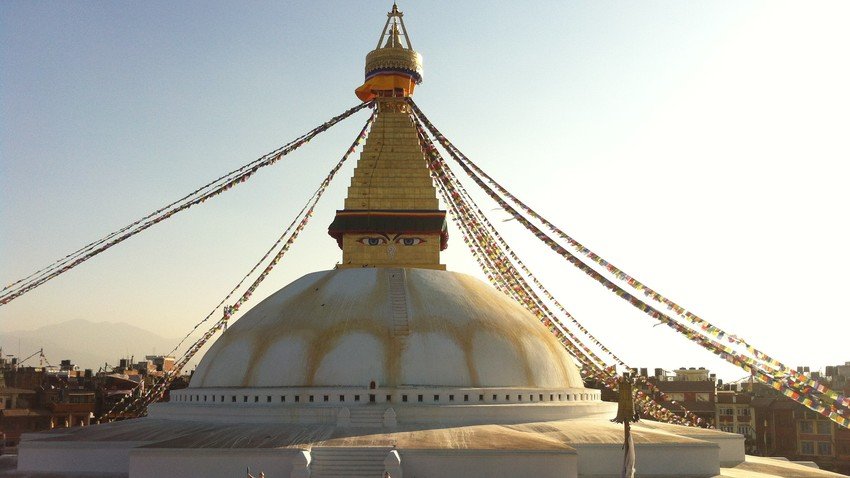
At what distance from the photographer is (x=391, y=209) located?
82.7 ft

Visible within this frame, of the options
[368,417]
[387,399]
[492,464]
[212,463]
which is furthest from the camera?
[387,399]

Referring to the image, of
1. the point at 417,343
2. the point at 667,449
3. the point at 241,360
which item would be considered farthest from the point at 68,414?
the point at 667,449

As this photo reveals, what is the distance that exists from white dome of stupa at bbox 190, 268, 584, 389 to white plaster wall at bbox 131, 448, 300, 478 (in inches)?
127

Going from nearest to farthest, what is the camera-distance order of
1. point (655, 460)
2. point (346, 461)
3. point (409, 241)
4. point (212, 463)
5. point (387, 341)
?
1. point (346, 461)
2. point (212, 463)
3. point (655, 460)
4. point (387, 341)
5. point (409, 241)

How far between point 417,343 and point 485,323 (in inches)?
78.3

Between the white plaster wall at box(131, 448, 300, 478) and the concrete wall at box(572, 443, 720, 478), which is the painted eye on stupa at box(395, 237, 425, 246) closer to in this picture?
the concrete wall at box(572, 443, 720, 478)

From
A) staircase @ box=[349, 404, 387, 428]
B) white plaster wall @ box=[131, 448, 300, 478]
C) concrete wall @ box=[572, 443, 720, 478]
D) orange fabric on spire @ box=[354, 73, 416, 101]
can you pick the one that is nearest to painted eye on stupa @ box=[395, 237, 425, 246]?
orange fabric on spire @ box=[354, 73, 416, 101]

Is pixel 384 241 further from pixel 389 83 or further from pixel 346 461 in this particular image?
pixel 346 461

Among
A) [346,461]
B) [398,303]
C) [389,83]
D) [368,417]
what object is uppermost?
[389,83]

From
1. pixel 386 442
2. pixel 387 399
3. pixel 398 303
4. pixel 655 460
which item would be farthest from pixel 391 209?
pixel 655 460

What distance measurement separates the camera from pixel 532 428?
19.3m

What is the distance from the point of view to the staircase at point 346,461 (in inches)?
667

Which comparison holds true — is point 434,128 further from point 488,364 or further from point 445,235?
point 488,364

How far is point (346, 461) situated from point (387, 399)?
2.81 metres
